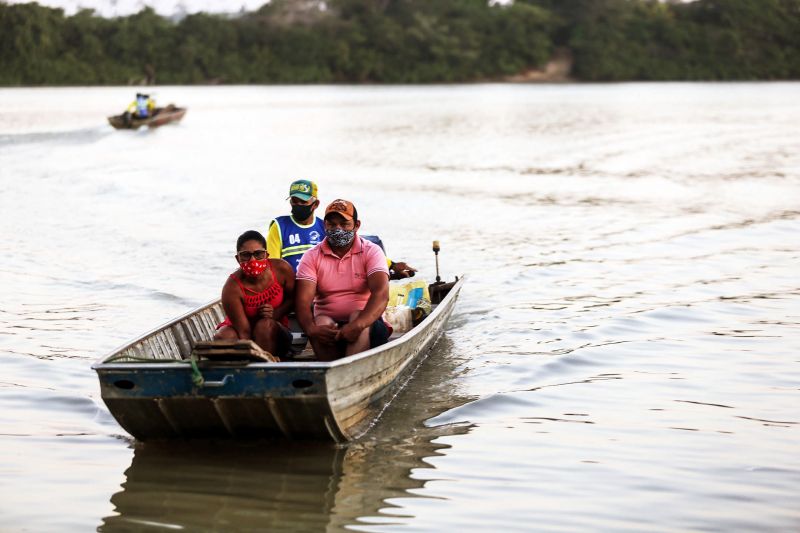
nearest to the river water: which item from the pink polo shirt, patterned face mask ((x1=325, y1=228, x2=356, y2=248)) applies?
the pink polo shirt

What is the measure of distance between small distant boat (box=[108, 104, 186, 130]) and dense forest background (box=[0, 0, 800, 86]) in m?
37.8

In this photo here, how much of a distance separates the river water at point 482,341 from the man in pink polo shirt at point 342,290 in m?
0.70

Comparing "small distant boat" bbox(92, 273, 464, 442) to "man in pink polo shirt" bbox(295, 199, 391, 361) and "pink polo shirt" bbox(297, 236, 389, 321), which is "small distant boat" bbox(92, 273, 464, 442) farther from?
"pink polo shirt" bbox(297, 236, 389, 321)

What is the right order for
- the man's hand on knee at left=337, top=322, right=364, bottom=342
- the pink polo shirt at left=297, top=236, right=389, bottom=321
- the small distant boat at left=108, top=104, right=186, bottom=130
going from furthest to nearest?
the small distant boat at left=108, top=104, right=186, bottom=130 < the pink polo shirt at left=297, top=236, right=389, bottom=321 < the man's hand on knee at left=337, top=322, right=364, bottom=342

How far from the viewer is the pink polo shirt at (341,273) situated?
25.1 ft

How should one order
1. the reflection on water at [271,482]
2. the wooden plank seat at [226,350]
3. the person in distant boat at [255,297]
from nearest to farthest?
the reflection on water at [271,482]
the wooden plank seat at [226,350]
the person in distant boat at [255,297]

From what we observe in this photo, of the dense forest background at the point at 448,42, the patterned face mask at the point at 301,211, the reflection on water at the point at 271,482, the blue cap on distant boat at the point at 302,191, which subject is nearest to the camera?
the reflection on water at the point at 271,482

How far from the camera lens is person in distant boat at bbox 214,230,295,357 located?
7262 mm

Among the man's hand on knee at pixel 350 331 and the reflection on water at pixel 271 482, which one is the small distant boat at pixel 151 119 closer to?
the man's hand on knee at pixel 350 331

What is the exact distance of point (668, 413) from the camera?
7941 mm

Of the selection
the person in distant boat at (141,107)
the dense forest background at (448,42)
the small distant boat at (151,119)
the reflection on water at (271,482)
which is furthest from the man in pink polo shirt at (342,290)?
the dense forest background at (448,42)

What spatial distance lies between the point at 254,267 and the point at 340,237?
63 cm

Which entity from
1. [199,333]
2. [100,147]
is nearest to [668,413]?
[199,333]

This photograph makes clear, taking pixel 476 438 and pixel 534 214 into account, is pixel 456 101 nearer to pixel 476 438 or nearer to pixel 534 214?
pixel 534 214
